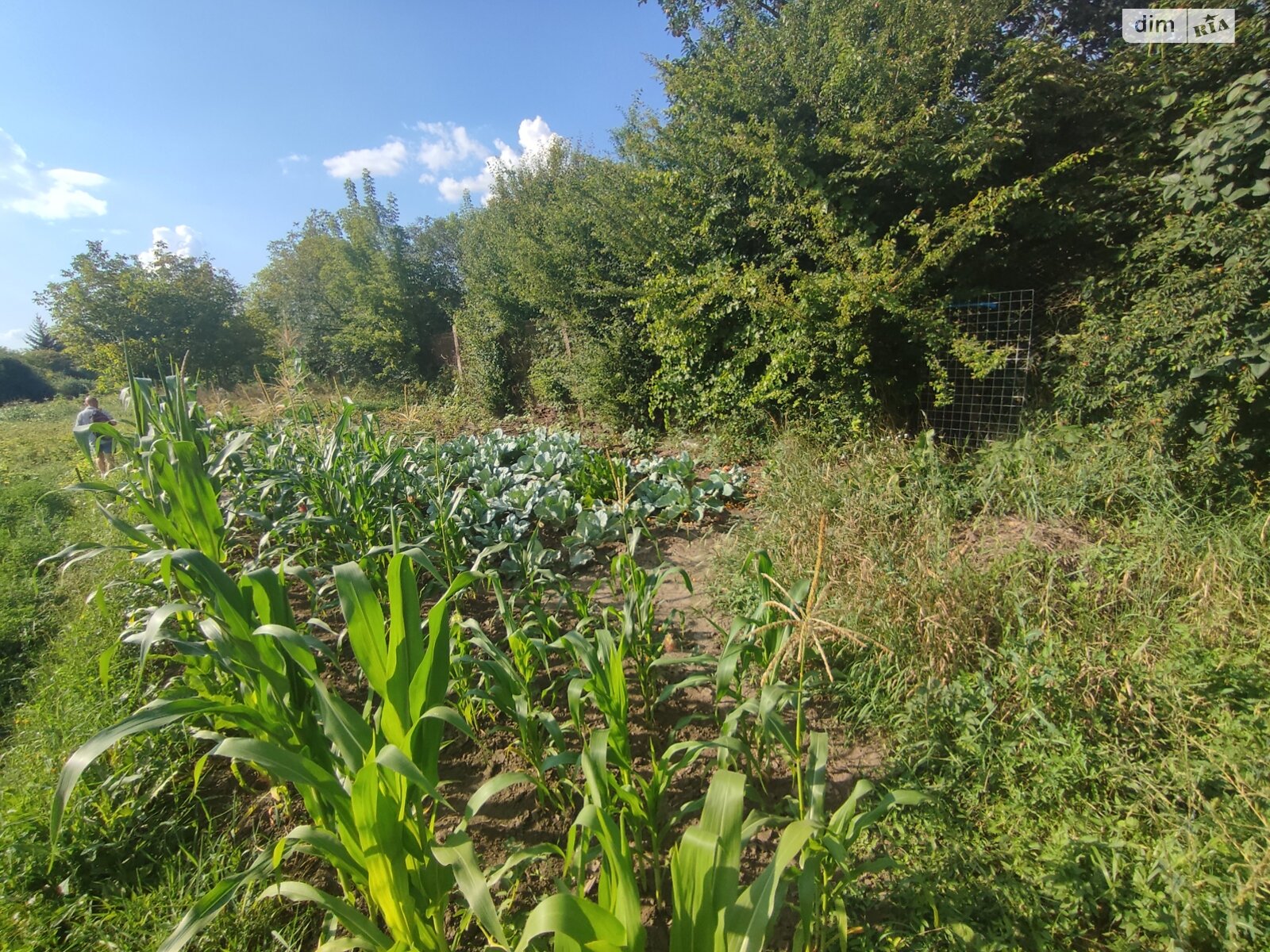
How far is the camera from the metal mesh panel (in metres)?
4.59

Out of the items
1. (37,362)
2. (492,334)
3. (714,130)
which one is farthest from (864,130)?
(37,362)

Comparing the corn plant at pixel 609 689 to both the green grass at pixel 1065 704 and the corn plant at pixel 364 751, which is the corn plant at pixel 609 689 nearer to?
the corn plant at pixel 364 751

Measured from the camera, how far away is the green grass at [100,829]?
1.38 metres

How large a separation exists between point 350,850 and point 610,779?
602mm

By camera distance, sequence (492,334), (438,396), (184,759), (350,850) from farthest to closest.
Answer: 1. (438,396)
2. (492,334)
3. (184,759)
4. (350,850)

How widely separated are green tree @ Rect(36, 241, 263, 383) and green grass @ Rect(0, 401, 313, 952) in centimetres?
1375

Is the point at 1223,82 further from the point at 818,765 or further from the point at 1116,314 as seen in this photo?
the point at 818,765

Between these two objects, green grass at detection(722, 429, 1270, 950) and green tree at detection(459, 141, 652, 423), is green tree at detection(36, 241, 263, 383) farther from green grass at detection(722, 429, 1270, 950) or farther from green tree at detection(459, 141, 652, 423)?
green grass at detection(722, 429, 1270, 950)

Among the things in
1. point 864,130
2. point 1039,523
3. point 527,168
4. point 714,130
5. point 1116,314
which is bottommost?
point 1039,523

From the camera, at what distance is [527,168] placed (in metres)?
11.2

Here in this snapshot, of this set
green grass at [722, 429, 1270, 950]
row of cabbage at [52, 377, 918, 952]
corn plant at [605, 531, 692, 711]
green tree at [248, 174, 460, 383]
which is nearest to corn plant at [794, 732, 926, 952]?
row of cabbage at [52, 377, 918, 952]

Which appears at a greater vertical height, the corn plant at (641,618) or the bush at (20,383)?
the bush at (20,383)

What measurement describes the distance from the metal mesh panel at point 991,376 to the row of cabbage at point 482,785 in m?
3.91

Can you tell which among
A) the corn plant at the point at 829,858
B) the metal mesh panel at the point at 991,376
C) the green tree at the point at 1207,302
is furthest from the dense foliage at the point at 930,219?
the corn plant at the point at 829,858
